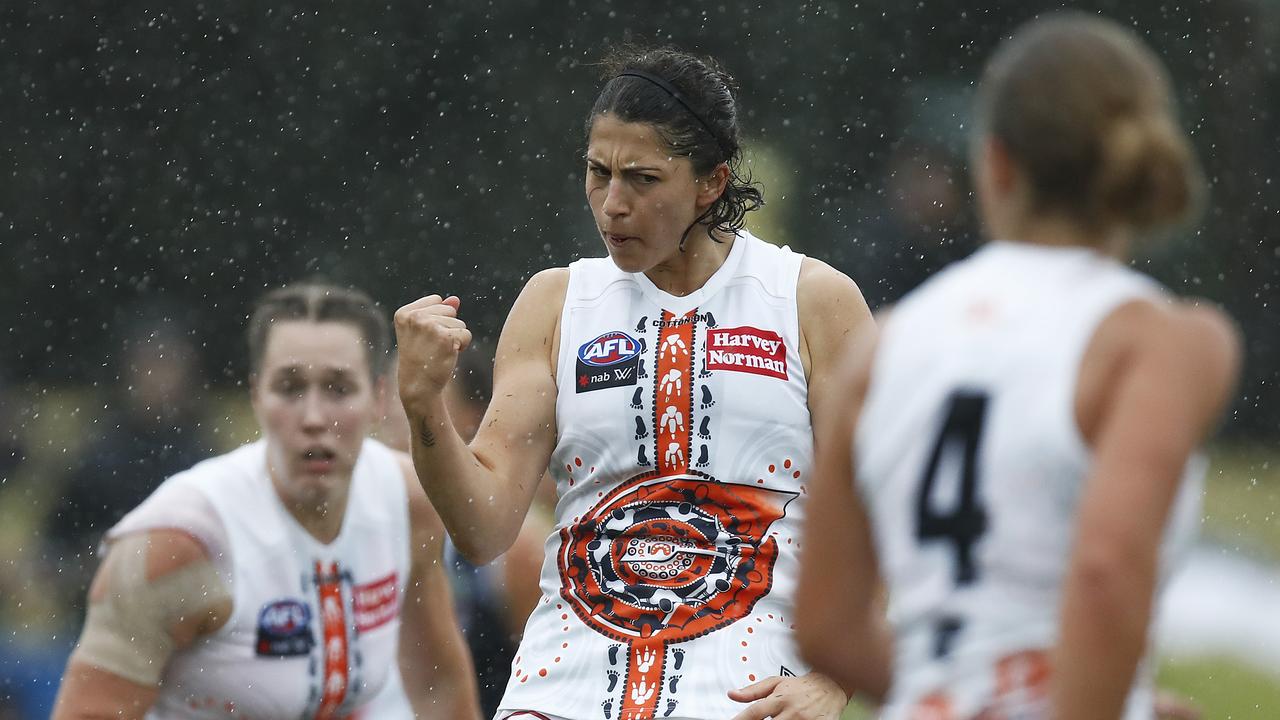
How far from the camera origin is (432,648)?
14.4ft

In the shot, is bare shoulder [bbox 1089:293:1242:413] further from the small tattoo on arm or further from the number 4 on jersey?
the small tattoo on arm

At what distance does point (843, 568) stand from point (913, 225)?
26.7 ft

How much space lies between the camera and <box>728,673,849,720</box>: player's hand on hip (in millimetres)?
3201

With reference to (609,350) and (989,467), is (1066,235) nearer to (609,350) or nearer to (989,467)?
(989,467)

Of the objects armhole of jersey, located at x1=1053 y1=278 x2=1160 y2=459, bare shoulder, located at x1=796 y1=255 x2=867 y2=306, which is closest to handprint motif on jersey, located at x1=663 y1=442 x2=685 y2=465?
bare shoulder, located at x1=796 y1=255 x2=867 y2=306

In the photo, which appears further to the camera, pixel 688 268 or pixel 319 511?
pixel 319 511

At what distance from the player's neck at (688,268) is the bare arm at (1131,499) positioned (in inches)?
75.8

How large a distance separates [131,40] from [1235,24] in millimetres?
8486

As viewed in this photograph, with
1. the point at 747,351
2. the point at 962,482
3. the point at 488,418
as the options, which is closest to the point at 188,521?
the point at 488,418

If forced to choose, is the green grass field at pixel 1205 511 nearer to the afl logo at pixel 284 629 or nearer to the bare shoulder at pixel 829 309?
the afl logo at pixel 284 629

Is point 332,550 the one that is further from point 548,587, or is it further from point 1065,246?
point 1065,246

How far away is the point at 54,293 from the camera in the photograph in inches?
525

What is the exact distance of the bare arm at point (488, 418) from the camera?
10.6ft

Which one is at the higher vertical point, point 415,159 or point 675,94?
point 415,159
